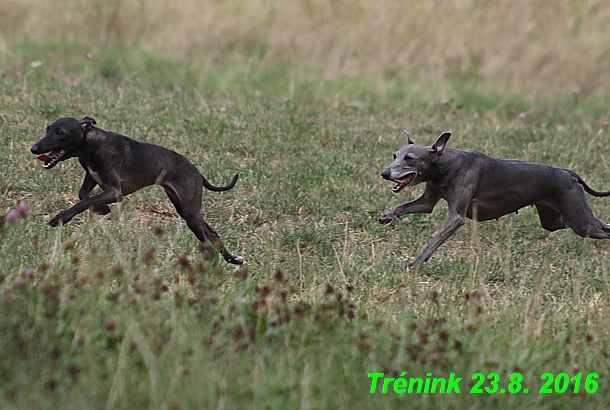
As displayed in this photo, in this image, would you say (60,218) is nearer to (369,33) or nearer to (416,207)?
(416,207)

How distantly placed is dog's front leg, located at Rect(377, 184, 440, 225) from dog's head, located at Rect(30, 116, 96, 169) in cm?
216

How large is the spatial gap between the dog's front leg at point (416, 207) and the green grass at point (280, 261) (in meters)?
0.32

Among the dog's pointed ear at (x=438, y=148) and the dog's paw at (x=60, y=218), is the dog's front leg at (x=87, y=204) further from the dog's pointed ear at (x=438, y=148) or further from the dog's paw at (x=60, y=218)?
the dog's pointed ear at (x=438, y=148)

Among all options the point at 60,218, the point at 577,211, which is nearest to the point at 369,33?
the point at 577,211

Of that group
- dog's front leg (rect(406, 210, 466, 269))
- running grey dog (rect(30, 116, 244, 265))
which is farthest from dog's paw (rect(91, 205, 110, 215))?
dog's front leg (rect(406, 210, 466, 269))

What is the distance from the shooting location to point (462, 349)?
4.10 meters

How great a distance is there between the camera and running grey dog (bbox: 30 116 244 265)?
5590mm

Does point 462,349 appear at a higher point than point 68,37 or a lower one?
higher

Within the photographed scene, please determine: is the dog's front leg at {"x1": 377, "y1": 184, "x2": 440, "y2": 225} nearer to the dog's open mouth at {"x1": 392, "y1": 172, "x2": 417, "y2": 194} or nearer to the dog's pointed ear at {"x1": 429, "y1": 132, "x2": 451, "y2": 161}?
the dog's open mouth at {"x1": 392, "y1": 172, "x2": 417, "y2": 194}

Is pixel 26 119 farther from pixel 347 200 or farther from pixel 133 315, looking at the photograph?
pixel 133 315

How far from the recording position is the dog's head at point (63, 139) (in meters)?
5.56

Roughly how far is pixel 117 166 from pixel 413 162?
2.12 metres

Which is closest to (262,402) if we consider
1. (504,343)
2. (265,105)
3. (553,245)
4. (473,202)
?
(504,343)

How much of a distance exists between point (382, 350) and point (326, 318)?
1.13 ft
